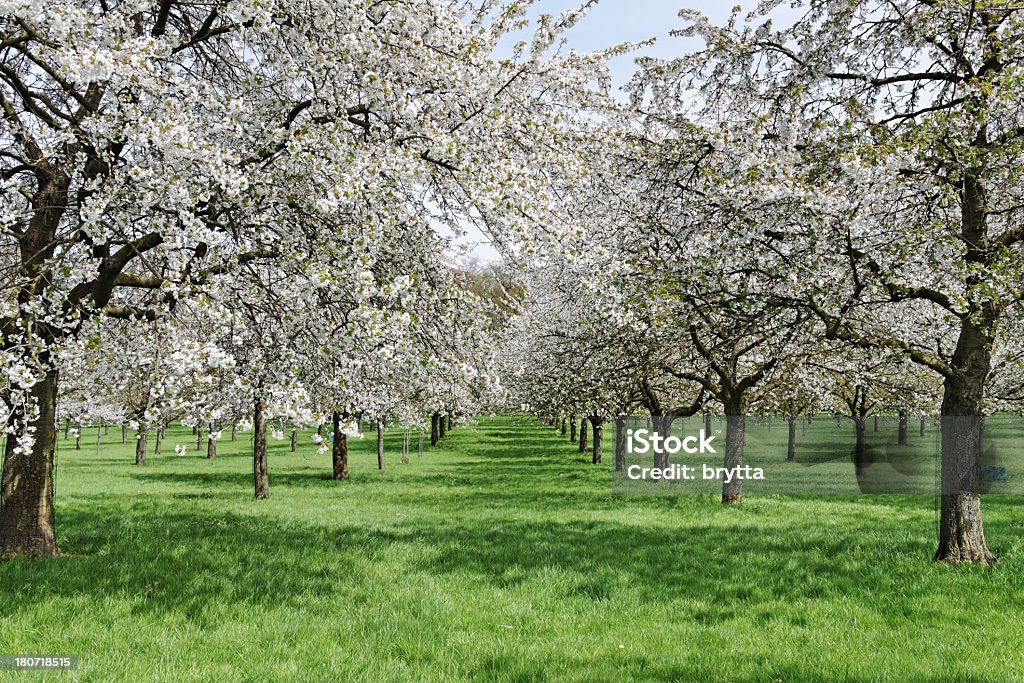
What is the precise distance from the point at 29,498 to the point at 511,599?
22.5 ft

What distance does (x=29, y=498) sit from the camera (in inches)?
368

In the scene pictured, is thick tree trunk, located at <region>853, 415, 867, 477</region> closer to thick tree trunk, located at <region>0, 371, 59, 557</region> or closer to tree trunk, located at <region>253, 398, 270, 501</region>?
tree trunk, located at <region>253, 398, 270, 501</region>

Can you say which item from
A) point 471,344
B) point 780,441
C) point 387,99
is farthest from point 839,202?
point 780,441

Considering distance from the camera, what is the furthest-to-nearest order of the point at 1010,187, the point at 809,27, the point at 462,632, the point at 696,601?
the point at 809,27
the point at 1010,187
the point at 696,601
the point at 462,632

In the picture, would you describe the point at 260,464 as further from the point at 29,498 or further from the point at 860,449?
the point at 860,449

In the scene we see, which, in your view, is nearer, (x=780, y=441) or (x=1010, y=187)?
(x=1010, y=187)

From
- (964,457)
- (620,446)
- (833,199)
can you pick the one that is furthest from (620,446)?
(833,199)

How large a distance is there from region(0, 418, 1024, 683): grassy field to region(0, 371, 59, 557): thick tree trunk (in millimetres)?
543

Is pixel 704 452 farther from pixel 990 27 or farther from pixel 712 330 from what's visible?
pixel 990 27

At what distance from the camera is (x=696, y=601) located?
8.21 metres

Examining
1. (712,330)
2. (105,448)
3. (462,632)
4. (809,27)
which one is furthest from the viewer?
(105,448)

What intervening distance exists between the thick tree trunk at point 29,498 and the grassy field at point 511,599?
0.54 meters

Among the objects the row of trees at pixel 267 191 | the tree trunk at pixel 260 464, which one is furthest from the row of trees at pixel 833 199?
the tree trunk at pixel 260 464

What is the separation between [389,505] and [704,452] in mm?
19357
